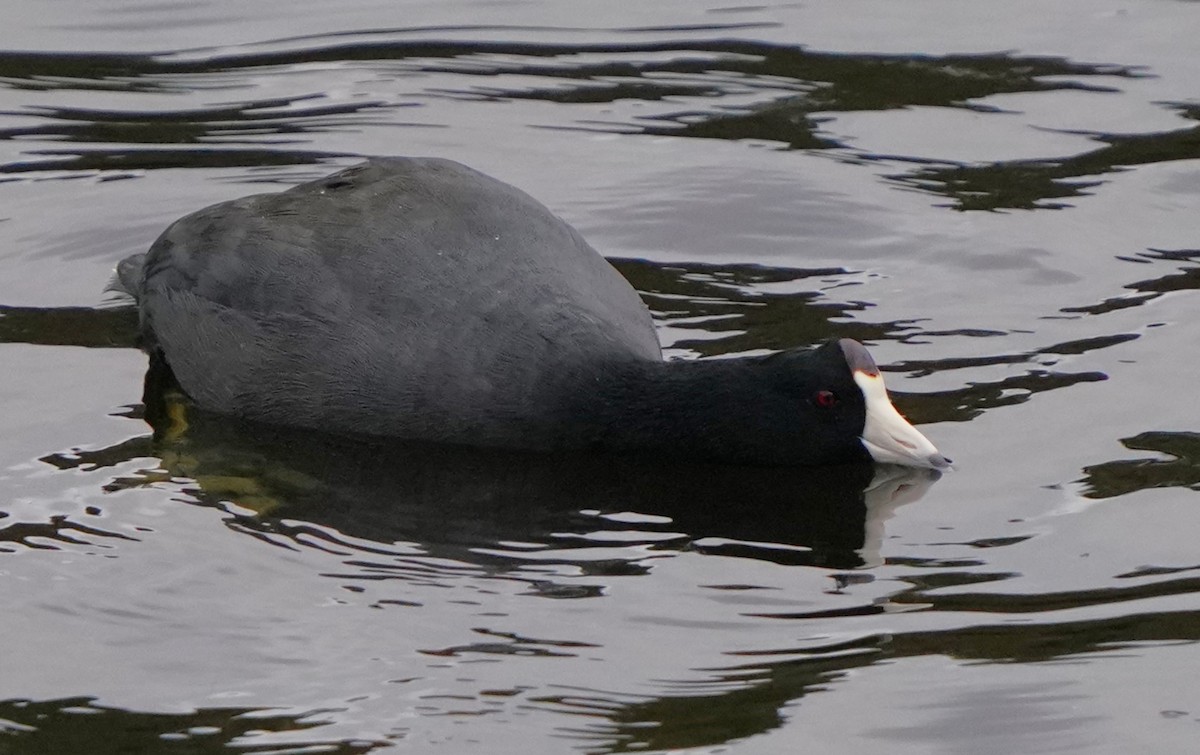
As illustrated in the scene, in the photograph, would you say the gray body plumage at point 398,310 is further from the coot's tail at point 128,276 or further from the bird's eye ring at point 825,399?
the bird's eye ring at point 825,399

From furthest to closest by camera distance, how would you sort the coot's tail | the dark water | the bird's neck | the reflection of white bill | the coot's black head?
1. the coot's tail
2. the bird's neck
3. the coot's black head
4. the reflection of white bill
5. the dark water

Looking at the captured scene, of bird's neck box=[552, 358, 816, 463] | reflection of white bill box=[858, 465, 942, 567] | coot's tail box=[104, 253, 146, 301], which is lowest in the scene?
reflection of white bill box=[858, 465, 942, 567]

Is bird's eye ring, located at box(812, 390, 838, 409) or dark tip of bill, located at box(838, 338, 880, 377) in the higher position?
dark tip of bill, located at box(838, 338, 880, 377)

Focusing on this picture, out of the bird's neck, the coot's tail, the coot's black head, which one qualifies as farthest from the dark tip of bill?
the coot's tail

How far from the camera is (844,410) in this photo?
16.6 ft

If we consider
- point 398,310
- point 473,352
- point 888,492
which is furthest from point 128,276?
point 888,492

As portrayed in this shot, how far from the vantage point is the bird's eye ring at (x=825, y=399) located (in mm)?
5031

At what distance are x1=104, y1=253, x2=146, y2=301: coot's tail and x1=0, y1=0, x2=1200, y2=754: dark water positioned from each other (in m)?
0.10

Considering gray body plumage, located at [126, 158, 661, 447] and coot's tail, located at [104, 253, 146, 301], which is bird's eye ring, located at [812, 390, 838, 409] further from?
coot's tail, located at [104, 253, 146, 301]

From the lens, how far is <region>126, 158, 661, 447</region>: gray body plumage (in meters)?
5.20

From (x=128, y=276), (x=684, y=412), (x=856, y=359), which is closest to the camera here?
(x=856, y=359)

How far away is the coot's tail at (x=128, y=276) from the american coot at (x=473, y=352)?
54 cm

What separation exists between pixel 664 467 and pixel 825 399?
0.48 meters

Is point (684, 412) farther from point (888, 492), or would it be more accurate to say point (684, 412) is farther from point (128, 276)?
point (128, 276)
